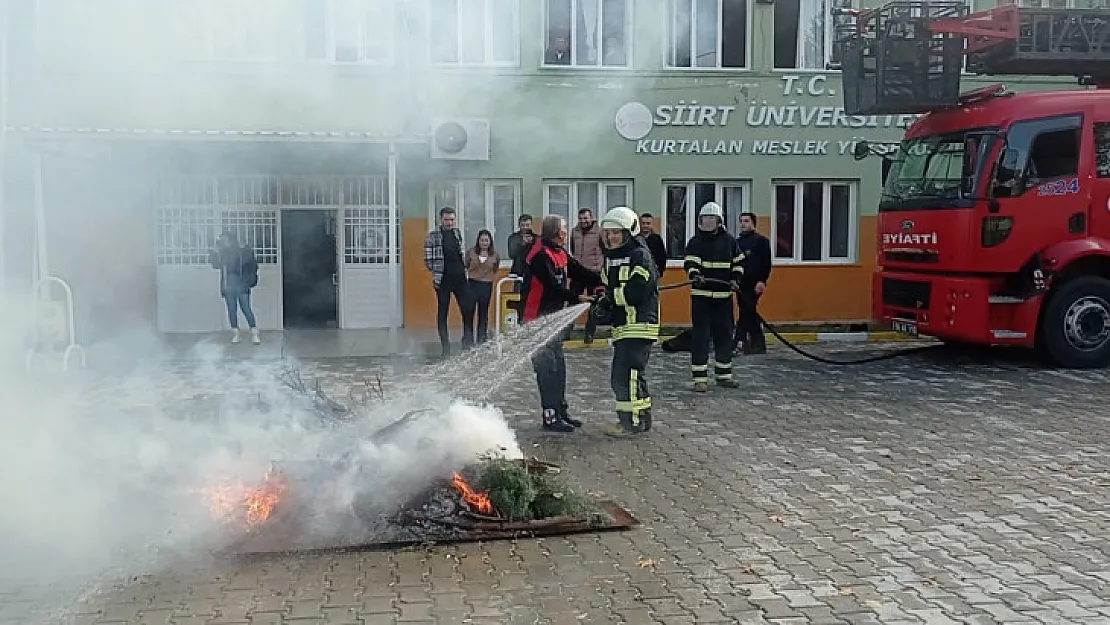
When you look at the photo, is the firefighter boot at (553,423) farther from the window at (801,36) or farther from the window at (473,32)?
the window at (801,36)

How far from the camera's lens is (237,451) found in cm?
571

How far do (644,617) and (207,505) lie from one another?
2.32 metres

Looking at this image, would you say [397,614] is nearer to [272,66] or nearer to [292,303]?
[272,66]

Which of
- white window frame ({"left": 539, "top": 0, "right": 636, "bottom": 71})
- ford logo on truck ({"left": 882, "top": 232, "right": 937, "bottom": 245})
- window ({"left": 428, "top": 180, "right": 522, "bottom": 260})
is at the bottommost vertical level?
ford logo on truck ({"left": 882, "top": 232, "right": 937, "bottom": 245})

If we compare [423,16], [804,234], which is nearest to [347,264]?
[804,234]

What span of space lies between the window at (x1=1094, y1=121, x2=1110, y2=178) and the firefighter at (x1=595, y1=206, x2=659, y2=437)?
5706 mm

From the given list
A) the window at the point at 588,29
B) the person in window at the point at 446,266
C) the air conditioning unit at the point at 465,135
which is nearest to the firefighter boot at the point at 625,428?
the window at the point at 588,29

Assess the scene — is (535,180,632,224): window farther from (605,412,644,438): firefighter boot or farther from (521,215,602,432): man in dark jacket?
(605,412,644,438): firefighter boot

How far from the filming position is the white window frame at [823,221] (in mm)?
15914

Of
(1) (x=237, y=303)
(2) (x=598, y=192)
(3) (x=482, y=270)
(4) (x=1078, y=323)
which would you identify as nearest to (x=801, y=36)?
(2) (x=598, y=192)

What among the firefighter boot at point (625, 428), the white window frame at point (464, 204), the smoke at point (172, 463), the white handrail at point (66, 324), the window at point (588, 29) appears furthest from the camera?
the white window frame at point (464, 204)

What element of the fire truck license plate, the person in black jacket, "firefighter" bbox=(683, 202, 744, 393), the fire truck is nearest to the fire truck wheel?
the fire truck

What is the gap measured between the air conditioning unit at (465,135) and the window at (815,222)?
6.58m

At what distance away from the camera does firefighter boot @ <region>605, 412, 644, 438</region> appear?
7535 millimetres
